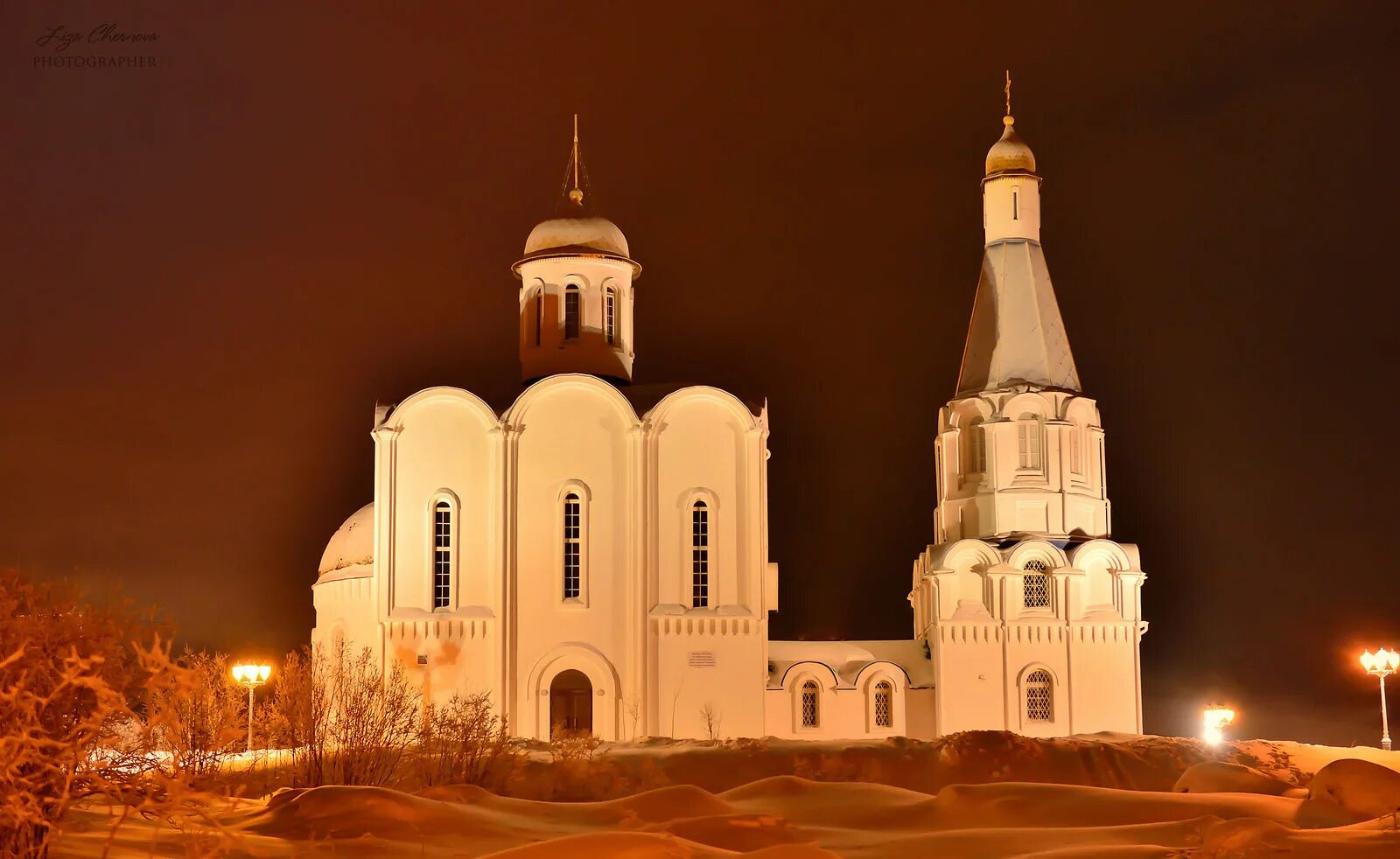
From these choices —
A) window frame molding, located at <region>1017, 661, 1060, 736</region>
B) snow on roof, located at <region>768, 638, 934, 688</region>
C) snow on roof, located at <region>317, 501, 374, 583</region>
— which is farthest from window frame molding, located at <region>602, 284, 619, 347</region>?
window frame molding, located at <region>1017, 661, 1060, 736</region>

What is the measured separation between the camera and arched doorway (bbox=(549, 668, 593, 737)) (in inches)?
1320

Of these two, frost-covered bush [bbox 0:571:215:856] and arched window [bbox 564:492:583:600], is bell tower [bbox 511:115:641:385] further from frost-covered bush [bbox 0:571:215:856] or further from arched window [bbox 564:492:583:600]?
frost-covered bush [bbox 0:571:215:856]

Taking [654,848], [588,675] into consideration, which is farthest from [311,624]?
[654,848]

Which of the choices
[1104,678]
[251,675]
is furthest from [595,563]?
[1104,678]

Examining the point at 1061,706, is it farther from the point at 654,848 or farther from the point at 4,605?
the point at 4,605

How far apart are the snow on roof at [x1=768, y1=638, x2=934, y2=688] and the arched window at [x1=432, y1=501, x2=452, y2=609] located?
7332 mm

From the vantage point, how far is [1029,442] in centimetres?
4012

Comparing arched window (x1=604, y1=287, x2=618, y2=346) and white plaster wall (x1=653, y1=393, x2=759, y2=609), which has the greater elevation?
arched window (x1=604, y1=287, x2=618, y2=346)

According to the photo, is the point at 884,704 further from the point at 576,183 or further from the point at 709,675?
the point at 576,183

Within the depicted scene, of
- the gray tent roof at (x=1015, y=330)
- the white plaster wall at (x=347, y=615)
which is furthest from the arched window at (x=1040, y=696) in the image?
the white plaster wall at (x=347, y=615)

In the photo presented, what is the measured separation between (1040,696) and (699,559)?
358 inches

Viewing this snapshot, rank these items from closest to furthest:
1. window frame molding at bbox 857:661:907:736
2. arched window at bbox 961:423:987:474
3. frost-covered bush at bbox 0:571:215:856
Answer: frost-covered bush at bbox 0:571:215:856 < window frame molding at bbox 857:661:907:736 < arched window at bbox 961:423:987:474

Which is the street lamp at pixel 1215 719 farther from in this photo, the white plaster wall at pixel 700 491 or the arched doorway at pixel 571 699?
the arched doorway at pixel 571 699

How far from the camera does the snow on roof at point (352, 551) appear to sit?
36688 mm
